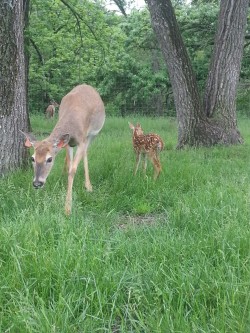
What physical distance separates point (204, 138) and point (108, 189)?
15.5 ft

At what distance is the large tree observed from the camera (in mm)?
10234

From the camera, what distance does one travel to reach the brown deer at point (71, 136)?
5496mm

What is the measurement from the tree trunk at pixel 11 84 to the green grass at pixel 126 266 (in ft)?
4.34

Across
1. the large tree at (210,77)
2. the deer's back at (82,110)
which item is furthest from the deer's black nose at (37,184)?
the large tree at (210,77)

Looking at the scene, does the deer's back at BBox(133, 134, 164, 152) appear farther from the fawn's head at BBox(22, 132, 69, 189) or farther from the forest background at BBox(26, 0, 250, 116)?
the forest background at BBox(26, 0, 250, 116)

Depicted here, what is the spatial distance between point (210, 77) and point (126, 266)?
26.9 ft

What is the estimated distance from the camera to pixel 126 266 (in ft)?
11.1

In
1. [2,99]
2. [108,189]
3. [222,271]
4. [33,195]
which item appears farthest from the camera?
[2,99]

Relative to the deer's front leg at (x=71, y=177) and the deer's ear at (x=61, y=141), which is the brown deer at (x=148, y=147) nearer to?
the deer's front leg at (x=71, y=177)

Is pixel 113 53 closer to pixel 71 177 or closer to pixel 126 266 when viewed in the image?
pixel 71 177

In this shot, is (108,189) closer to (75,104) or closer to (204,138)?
(75,104)

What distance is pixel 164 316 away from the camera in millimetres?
2822

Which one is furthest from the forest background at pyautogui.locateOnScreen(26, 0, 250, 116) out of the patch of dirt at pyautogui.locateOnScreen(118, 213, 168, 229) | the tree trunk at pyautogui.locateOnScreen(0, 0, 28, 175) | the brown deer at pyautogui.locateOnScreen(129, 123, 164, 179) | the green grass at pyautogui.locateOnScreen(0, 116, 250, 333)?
the green grass at pyautogui.locateOnScreen(0, 116, 250, 333)

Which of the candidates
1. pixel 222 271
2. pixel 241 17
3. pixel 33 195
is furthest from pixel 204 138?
pixel 222 271
